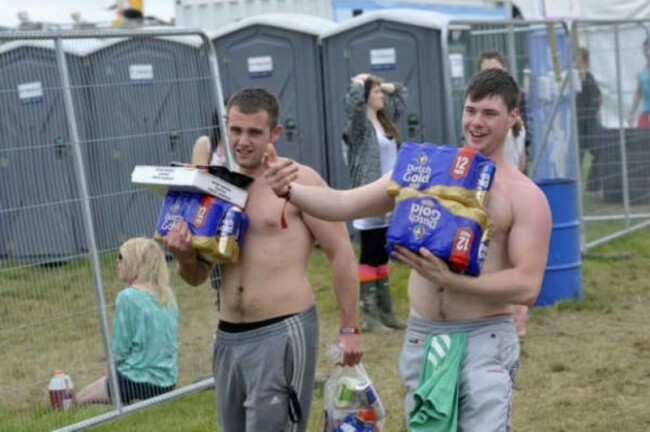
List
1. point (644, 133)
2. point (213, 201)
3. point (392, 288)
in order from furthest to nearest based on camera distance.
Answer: point (644, 133)
point (392, 288)
point (213, 201)

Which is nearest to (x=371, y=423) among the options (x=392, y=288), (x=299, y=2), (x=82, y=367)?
(x=82, y=367)

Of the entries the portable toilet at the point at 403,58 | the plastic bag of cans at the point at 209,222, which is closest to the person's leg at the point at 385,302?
the portable toilet at the point at 403,58

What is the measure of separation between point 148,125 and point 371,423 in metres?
3.23

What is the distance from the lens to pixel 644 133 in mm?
14984

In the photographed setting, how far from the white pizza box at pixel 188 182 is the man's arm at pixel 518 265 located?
92 centimetres

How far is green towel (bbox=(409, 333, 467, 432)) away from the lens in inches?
185

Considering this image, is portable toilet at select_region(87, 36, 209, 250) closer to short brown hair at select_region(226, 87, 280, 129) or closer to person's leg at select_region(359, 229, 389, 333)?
person's leg at select_region(359, 229, 389, 333)

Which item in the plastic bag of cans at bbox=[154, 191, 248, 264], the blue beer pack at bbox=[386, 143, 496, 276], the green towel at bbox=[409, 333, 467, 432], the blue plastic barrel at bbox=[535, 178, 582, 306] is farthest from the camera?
the blue plastic barrel at bbox=[535, 178, 582, 306]

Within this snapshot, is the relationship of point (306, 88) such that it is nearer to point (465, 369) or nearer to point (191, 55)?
point (191, 55)

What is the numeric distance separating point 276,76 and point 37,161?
7.29 m

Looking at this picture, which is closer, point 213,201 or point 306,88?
point 213,201

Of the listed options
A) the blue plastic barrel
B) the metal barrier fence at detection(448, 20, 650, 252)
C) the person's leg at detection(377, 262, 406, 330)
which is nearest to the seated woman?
the person's leg at detection(377, 262, 406, 330)

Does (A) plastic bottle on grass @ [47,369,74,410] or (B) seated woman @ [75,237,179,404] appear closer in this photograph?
(A) plastic bottle on grass @ [47,369,74,410]

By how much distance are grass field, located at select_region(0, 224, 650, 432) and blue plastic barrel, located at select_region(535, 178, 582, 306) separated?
148 mm
